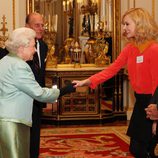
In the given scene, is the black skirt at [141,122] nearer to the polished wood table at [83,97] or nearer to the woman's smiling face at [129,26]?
the woman's smiling face at [129,26]

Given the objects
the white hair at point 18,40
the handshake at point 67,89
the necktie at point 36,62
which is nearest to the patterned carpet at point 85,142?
the necktie at point 36,62

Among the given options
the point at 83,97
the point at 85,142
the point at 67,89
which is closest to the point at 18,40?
the point at 67,89

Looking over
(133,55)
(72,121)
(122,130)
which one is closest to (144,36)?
(133,55)

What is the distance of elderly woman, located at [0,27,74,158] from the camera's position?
3.23 metres

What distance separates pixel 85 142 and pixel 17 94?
3202 mm

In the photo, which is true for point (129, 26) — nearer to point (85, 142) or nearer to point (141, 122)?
point (141, 122)

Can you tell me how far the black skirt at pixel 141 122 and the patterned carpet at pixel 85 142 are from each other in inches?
67.4

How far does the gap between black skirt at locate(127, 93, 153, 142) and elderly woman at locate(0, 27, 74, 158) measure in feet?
2.86

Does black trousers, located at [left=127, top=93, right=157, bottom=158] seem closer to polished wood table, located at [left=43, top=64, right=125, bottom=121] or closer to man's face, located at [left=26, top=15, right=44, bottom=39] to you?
man's face, located at [left=26, top=15, right=44, bottom=39]

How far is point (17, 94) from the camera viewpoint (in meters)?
3.27

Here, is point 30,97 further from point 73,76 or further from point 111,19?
point 111,19

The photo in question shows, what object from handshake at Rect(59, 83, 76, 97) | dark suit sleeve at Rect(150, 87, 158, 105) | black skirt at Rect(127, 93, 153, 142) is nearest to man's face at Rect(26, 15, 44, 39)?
handshake at Rect(59, 83, 76, 97)

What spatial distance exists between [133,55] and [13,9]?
4.22 meters

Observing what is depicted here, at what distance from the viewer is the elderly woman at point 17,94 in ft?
10.6
